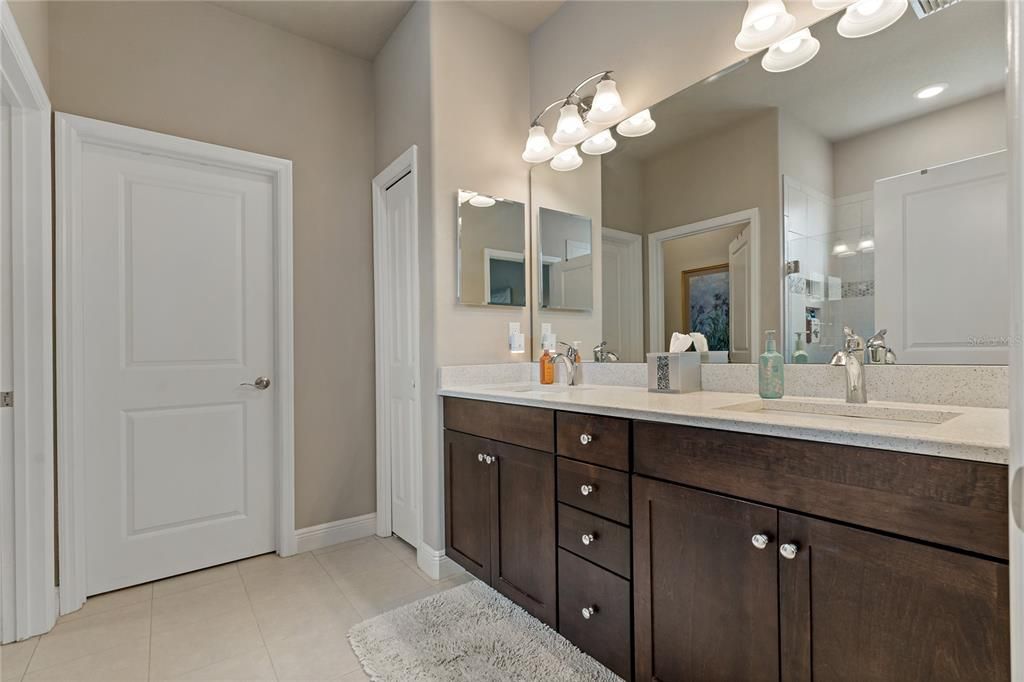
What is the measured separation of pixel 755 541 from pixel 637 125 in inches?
65.5

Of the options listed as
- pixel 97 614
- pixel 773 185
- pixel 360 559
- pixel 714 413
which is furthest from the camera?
pixel 360 559

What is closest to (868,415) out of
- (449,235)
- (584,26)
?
(449,235)

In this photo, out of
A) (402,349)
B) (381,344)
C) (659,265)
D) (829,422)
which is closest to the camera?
(829,422)

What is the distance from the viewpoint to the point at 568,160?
2.40 meters

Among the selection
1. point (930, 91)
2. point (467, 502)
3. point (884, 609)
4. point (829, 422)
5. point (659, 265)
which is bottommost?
point (467, 502)

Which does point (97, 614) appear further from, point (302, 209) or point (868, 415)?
point (868, 415)

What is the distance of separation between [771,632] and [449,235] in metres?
1.85

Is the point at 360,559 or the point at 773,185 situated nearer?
the point at 773,185

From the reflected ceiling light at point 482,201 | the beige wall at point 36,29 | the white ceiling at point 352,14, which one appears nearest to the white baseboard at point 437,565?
the reflected ceiling light at point 482,201

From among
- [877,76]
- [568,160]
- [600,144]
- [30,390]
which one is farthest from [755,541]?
[30,390]

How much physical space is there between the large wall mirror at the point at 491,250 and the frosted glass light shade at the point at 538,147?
0.77ft

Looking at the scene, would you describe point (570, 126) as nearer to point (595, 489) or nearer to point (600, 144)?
point (600, 144)

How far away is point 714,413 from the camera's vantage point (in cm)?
117

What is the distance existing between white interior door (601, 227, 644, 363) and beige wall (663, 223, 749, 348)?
0.48 ft
